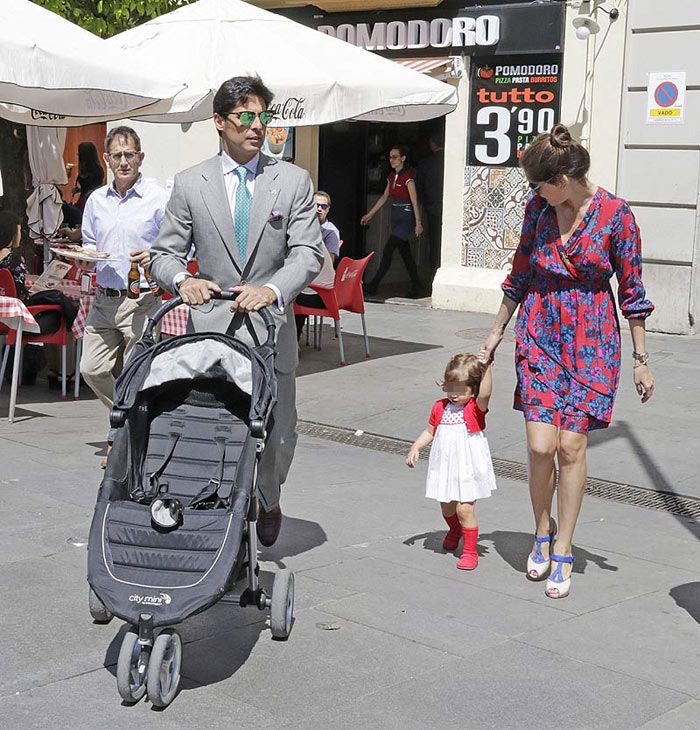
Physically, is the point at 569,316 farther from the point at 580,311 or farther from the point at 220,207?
the point at 220,207

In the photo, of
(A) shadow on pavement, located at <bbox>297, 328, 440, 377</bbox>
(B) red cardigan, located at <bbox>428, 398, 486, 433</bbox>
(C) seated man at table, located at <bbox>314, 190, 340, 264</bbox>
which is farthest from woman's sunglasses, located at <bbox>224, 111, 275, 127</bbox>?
(C) seated man at table, located at <bbox>314, 190, 340, 264</bbox>

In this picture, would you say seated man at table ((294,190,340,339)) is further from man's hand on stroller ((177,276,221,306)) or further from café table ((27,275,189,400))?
man's hand on stroller ((177,276,221,306))

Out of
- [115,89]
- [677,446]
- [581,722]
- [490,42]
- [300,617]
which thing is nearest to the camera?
[581,722]

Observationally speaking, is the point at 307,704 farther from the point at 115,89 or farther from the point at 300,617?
the point at 115,89

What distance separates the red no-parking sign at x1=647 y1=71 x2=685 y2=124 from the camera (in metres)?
12.7

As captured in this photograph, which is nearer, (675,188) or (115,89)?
(115,89)

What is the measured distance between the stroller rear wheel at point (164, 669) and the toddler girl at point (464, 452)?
1790mm

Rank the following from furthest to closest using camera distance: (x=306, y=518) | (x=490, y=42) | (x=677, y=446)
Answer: (x=490, y=42) < (x=677, y=446) < (x=306, y=518)

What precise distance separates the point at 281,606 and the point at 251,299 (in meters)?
1.12

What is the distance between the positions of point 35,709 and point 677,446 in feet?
17.7

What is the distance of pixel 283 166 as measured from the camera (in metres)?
5.34

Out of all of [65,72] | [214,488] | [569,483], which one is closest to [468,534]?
[569,483]

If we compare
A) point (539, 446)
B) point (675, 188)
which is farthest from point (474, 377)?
point (675, 188)

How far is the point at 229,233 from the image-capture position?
520 centimetres
